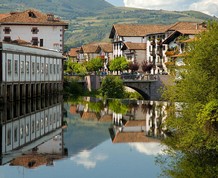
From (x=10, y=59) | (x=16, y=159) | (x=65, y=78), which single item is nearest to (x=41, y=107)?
(x=10, y=59)

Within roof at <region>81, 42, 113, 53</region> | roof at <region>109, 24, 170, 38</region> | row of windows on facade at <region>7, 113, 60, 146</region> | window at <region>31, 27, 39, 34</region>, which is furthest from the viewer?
roof at <region>81, 42, 113, 53</region>

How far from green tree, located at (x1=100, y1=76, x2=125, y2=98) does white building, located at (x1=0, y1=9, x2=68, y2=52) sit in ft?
33.4

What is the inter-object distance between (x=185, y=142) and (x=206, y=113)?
1881mm

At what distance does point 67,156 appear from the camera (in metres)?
28.0

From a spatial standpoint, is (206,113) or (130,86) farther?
(130,86)

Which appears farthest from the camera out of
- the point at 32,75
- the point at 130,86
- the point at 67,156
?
the point at 130,86

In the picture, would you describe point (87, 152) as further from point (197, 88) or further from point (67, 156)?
point (197, 88)

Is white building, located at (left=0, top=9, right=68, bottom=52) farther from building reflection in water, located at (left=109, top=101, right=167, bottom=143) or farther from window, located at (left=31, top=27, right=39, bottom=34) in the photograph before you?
building reflection in water, located at (left=109, top=101, right=167, bottom=143)

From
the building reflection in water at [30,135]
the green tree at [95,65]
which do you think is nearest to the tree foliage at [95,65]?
the green tree at [95,65]

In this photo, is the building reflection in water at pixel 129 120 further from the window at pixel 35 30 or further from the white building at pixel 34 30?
the window at pixel 35 30

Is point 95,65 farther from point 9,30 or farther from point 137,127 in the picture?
point 137,127

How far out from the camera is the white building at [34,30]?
3292 inches

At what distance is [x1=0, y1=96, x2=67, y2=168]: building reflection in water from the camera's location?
26.9 metres

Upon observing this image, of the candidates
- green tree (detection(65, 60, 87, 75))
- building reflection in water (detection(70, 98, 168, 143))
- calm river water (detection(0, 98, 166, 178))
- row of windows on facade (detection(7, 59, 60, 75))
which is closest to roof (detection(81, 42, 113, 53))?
green tree (detection(65, 60, 87, 75))
